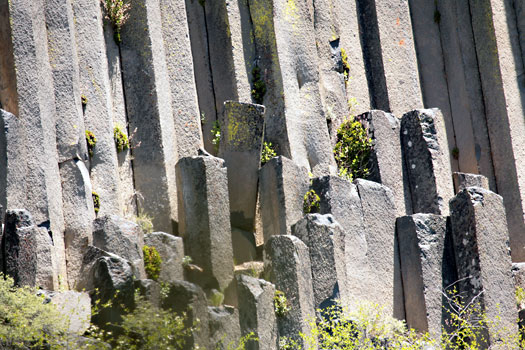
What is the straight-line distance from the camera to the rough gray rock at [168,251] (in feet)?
30.8

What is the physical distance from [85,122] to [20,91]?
91 cm

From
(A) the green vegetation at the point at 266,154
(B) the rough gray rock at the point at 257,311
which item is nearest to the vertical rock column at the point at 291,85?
(A) the green vegetation at the point at 266,154

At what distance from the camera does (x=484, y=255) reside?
11.1 metres

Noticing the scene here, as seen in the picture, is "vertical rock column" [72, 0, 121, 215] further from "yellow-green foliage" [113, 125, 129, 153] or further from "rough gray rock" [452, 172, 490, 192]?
"rough gray rock" [452, 172, 490, 192]

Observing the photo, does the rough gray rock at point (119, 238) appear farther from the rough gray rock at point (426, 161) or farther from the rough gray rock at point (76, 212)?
the rough gray rock at point (426, 161)

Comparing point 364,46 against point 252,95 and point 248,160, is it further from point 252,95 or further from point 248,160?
point 248,160

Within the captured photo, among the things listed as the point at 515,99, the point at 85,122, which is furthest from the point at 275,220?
the point at 515,99

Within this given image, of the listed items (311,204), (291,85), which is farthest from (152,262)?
(291,85)

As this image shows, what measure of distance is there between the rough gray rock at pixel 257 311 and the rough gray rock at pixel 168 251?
0.64 metres

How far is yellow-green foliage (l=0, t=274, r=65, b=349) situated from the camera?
758cm

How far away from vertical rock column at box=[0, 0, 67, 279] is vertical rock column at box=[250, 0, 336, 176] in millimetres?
2856

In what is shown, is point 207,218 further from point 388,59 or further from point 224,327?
point 388,59

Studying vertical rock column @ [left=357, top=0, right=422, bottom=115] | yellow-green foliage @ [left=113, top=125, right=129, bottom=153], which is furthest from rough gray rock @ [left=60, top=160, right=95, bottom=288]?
vertical rock column @ [left=357, top=0, right=422, bottom=115]

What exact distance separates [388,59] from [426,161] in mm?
1735
